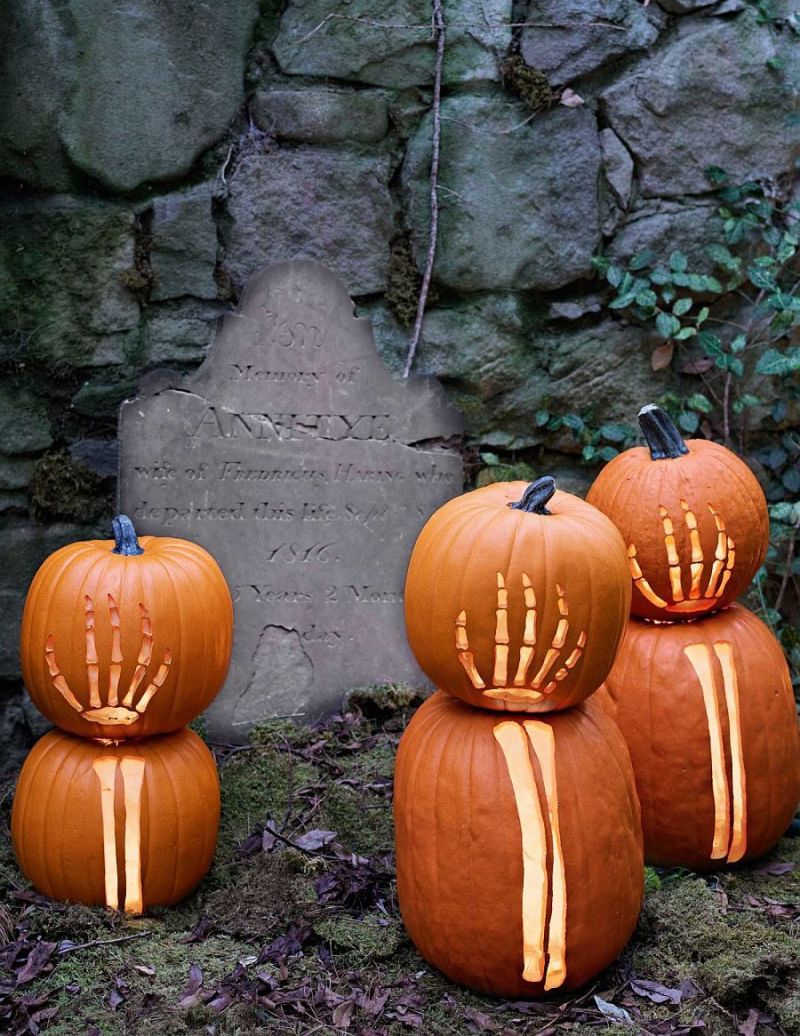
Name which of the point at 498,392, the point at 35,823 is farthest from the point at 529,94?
the point at 35,823

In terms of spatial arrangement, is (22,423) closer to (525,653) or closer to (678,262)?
(525,653)

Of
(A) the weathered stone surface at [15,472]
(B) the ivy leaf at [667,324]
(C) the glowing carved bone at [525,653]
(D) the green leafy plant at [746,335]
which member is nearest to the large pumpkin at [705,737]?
(C) the glowing carved bone at [525,653]

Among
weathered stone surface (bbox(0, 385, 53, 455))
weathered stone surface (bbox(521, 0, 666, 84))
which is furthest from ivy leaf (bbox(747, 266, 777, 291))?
weathered stone surface (bbox(0, 385, 53, 455))

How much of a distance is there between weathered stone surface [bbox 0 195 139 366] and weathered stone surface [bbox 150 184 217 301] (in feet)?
0.29

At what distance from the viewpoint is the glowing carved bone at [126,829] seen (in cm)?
239

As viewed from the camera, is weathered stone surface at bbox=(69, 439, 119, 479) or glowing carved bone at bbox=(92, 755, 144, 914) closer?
glowing carved bone at bbox=(92, 755, 144, 914)

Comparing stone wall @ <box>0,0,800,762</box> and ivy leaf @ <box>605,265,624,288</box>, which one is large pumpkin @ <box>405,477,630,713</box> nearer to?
stone wall @ <box>0,0,800,762</box>

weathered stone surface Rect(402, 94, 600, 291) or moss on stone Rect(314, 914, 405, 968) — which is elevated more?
weathered stone surface Rect(402, 94, 600, 291)

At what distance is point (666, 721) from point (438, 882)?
2.52ft

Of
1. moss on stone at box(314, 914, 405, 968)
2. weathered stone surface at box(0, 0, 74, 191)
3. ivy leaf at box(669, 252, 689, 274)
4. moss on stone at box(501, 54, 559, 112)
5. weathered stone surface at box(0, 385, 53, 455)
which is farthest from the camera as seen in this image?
ivy leaf at box(669, 252, 689, 274)

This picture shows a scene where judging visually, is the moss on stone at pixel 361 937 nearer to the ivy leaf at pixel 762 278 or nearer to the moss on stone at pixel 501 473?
the moss on stone at pixel 501 473

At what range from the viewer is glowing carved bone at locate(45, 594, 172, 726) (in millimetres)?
2359

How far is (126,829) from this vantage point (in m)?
2.40

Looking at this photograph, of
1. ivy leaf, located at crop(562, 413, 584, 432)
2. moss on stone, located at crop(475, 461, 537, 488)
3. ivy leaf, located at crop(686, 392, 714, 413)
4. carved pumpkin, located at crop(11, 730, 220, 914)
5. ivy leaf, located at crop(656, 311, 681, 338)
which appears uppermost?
ivy leaf, located at crop(656, 311, 681, 338)
